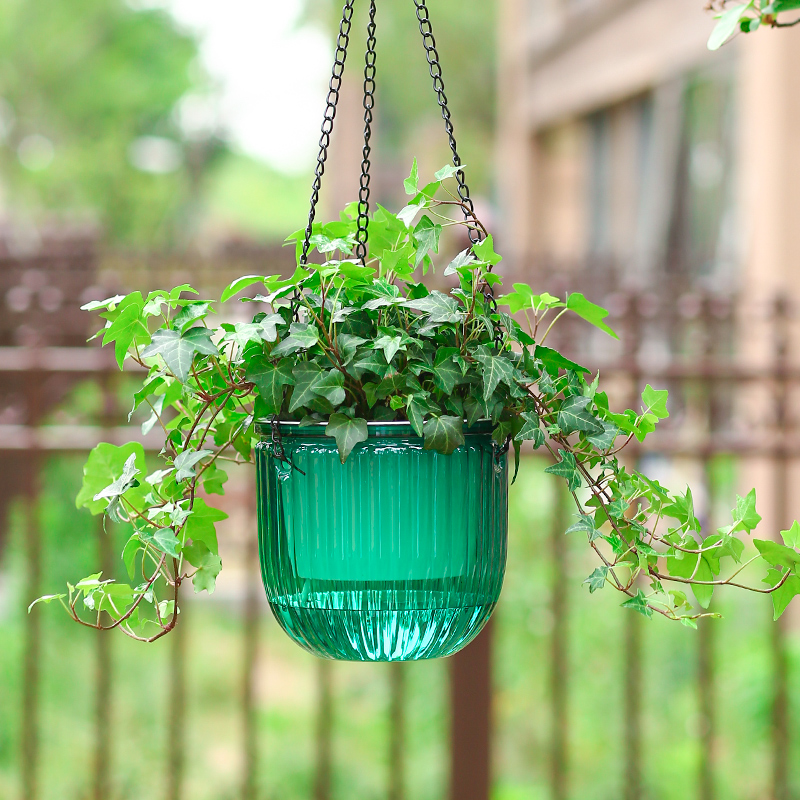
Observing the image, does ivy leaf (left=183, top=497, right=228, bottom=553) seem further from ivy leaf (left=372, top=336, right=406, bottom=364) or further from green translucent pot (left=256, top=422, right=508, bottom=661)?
ivy leaf (left=372, top=336, right=406, bottom=364)

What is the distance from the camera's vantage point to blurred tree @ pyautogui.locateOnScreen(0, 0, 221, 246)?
25141 millimetres

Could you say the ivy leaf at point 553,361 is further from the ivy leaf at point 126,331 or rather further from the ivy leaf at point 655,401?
the ivy leaf at point 126,331

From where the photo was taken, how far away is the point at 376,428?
102 cm

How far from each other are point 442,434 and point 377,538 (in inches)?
5.6

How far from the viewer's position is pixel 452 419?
1.00 metres

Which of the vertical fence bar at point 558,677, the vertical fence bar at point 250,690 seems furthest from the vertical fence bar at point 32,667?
the vertical fence bar at point 558,677

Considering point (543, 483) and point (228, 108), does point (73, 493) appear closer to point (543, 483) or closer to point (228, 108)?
point (543, 483)

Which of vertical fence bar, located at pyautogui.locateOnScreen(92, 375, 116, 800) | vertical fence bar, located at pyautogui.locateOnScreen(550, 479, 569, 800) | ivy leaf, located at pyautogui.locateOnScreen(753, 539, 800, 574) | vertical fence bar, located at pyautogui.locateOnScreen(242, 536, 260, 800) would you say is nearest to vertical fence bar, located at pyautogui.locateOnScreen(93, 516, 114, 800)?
vertical fence bar, located at pyautogui.locateOnScreen(92, 375, 116, 800)

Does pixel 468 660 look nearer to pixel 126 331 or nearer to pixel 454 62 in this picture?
pixel 126 331

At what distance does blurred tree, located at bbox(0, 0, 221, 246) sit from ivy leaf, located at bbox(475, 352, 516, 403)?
24.5 m

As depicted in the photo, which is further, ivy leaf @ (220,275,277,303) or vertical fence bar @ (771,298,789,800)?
vertical fence bar @ (771,298,789,800)

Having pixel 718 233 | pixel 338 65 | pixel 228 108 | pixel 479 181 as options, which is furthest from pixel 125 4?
pixel 338 65

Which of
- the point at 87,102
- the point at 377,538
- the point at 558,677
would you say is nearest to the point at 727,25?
the point at 377,538

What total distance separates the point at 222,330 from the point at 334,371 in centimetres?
14
